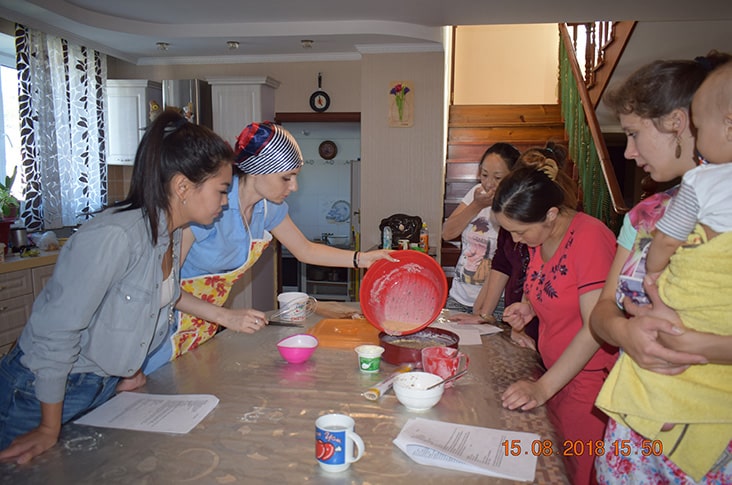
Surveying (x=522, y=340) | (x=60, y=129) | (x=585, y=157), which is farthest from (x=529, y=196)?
(x=60, y=129)

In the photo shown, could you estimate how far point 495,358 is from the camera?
5.77ft

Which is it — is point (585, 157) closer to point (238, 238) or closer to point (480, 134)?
point (480, 134)

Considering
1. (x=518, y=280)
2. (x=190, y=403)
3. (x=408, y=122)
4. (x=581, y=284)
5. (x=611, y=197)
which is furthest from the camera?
(x=408, y=122)

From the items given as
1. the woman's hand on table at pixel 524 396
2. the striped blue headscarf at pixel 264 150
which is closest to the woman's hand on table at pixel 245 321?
the striped blue headscarf at pixel 264 150

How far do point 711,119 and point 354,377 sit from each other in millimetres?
1077

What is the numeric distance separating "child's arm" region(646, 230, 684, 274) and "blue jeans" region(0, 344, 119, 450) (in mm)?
1310

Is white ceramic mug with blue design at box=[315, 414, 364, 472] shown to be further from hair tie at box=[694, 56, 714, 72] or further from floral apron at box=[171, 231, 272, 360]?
hair tie at box=[694, 56, 714, 72]

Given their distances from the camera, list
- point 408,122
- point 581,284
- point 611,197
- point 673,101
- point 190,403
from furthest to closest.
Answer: point 408,122 < point 611,197 < point 581,284 < point 190,403 < point 673,101

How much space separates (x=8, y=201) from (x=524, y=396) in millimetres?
3932

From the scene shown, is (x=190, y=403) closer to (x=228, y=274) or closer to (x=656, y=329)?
(x=228, y=274)

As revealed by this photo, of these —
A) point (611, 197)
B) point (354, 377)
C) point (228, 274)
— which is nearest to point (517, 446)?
point (354, 377)

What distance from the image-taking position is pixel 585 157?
4609 millimetres

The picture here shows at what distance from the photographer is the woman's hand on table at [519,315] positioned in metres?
1.85

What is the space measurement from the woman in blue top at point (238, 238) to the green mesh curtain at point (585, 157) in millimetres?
2667
